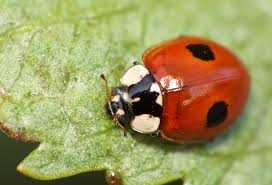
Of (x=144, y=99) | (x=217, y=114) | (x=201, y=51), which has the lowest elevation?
(x=217, y=114)

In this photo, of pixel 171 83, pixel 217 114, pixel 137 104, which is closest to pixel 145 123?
pixel 137 104

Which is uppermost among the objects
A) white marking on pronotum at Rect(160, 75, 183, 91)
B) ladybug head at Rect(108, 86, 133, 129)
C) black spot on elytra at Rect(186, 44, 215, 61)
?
black spot on elytra at Rect(186, 44, 215, 61)

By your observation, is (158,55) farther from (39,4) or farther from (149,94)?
(39,4)

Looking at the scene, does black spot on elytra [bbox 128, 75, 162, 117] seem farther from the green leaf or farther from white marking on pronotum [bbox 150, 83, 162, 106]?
the green leaf

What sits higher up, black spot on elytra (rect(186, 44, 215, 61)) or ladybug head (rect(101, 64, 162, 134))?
black spot on elytra (rect(186, 44, 215, 61))

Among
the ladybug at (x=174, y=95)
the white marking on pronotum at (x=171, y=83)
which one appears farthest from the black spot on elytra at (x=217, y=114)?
the white marking on pronotum at (x=171, y=83)

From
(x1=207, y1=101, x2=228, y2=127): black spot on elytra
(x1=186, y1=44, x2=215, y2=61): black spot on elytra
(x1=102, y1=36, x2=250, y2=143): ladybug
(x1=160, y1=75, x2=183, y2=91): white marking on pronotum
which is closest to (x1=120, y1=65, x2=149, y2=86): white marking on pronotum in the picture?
(x1=102, y1=36, x2=250, y2=143): ladybug

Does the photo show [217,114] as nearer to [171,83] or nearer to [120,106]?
[171,83]

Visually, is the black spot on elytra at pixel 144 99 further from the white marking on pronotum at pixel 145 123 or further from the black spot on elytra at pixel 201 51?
the black spot on elytra at pixel 201 51
